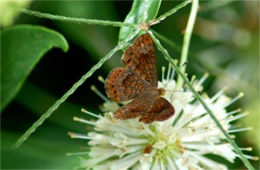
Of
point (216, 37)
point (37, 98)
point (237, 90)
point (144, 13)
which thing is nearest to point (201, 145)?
point (144, 13)

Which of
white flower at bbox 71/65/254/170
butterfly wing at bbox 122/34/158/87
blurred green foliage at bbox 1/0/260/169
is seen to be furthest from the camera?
blurred green foliage at bbox 1/0/260/169

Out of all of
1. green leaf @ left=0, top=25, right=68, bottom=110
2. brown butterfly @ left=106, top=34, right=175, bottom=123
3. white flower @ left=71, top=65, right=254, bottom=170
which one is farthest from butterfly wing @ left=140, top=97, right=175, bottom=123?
green leaf @ left=0, top=25, right=68, bottom=110

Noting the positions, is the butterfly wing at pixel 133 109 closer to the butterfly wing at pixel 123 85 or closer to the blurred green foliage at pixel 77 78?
the butterfly wing at pixel 123 85

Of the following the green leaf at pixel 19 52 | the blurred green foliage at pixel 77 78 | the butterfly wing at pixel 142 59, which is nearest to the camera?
the butterfly wing at pixel 142 59

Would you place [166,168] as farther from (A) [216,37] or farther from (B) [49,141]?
(A) [216,37]

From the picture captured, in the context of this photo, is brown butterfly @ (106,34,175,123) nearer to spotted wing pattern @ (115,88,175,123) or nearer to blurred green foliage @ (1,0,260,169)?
spotted wing pattern @ (115,88,175,123)

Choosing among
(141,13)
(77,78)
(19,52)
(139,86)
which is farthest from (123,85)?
(77,78)

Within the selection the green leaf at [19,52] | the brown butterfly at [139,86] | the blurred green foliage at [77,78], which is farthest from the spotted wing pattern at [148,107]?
the blurred green foliage at [77,78]
